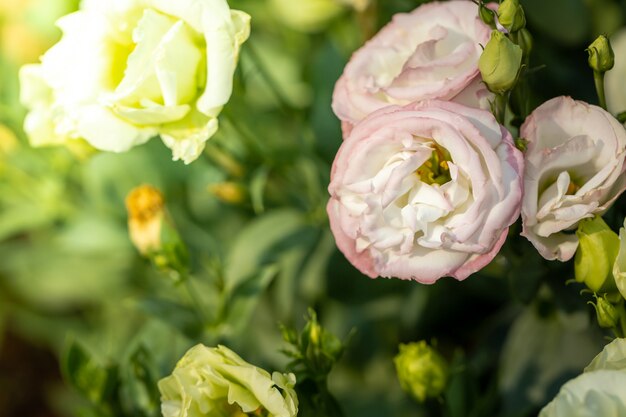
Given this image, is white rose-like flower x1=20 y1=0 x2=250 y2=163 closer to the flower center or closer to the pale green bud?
the flower center

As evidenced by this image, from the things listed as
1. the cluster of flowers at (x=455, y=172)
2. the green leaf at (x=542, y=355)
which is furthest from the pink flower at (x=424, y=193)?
the green leaf at (x=542, y=355)

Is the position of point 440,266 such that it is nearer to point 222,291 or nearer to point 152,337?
point 222,291

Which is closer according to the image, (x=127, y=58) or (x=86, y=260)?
(x=127, y=58)

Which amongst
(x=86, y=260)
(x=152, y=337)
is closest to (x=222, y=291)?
(x=152, y=337)

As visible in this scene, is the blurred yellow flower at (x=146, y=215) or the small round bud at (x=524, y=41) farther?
the blurred yellow flower at (x=146, y=215)

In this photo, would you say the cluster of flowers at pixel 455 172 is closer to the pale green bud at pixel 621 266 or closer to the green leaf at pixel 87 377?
the pale green bud at pixel 621 266

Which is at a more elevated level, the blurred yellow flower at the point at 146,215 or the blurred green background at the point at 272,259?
the blurred yellow flower at the point at 146,215

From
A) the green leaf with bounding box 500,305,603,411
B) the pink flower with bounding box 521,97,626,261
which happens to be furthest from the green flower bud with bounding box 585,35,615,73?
the green leaf with bounding box 500,305,603,411
